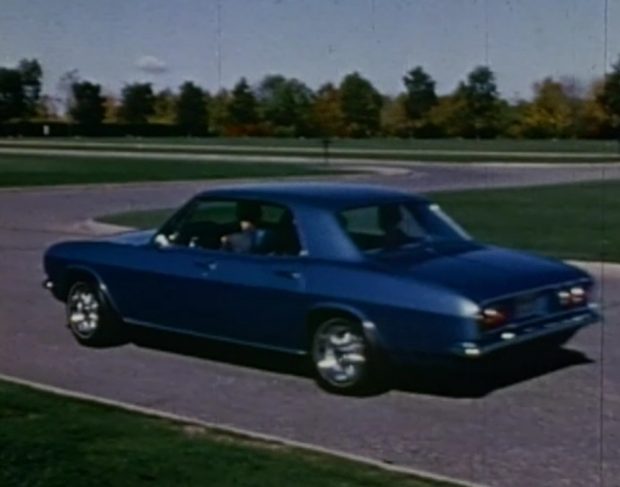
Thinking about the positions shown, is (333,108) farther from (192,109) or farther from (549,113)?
(549,113)

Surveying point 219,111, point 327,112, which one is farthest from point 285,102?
point 219,111

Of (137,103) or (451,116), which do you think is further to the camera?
(137,103)

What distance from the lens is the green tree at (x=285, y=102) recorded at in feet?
20.9

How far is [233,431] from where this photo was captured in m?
5.60

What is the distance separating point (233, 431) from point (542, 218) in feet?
35.4

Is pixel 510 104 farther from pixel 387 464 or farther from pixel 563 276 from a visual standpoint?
pixel 387 464

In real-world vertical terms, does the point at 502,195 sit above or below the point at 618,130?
below

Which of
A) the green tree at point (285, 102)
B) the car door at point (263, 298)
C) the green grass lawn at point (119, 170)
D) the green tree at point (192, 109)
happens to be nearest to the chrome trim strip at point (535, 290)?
the car door at point (263, 298)

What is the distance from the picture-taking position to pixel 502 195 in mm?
16688

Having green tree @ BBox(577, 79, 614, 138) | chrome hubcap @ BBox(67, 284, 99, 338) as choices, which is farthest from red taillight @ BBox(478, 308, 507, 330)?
chrome hubcap @ BBox(67, 284, 99, 338)

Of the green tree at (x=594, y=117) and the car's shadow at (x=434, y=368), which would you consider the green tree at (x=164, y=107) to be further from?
the green tree at (x=594, y=117)

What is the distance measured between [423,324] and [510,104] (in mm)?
1164

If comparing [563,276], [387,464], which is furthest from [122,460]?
[563,276]

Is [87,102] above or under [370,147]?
above
